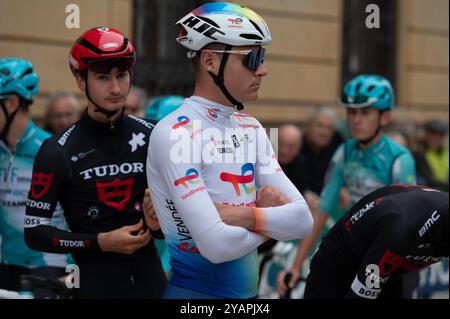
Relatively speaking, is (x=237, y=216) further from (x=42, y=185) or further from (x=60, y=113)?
(x=60, y=113)

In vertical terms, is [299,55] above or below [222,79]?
below

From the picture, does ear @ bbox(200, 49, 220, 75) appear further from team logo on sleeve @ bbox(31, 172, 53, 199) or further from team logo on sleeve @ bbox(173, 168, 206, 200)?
team logo on sleeve @ bbox(31, 172, 53, 199)

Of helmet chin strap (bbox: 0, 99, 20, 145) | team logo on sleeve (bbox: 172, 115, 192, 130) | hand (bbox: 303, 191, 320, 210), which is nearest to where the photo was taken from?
team logo on sleeve (bbox: 172, 115, 192, 130)

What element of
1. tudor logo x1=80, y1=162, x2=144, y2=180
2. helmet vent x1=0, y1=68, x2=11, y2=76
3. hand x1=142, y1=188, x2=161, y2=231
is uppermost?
helmet vent x1=0, y1=68, x2=11, y2=76

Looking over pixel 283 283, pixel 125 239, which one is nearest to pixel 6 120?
pixel 125 239

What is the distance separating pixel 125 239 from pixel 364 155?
3084mm

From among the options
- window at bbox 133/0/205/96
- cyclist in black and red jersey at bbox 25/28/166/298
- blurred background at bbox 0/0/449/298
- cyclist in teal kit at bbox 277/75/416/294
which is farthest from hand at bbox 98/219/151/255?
window at bbox 133/0/205/96

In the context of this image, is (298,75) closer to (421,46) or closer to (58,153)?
(421,46)

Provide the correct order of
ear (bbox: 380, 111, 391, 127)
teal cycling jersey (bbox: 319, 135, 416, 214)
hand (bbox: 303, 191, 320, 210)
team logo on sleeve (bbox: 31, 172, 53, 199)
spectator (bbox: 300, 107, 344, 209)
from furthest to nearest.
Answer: spectator (bbox: 300, 107, 344, 209) → hand (bbox: 303, 191, 320, 210) → ear (bbox: 380, 111, 391, 127) → teal cycling jersey (bbox: 319, 135, 416, 214) → team logo on sleeve (bbox: 31, 172, 53, 199)

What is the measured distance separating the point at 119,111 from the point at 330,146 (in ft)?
20.4

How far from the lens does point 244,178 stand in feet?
12.2

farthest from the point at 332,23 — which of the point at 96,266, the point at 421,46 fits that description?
the point at 96,266

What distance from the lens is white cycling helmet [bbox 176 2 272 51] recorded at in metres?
3.65

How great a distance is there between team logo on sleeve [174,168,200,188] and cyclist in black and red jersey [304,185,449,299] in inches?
47.1
